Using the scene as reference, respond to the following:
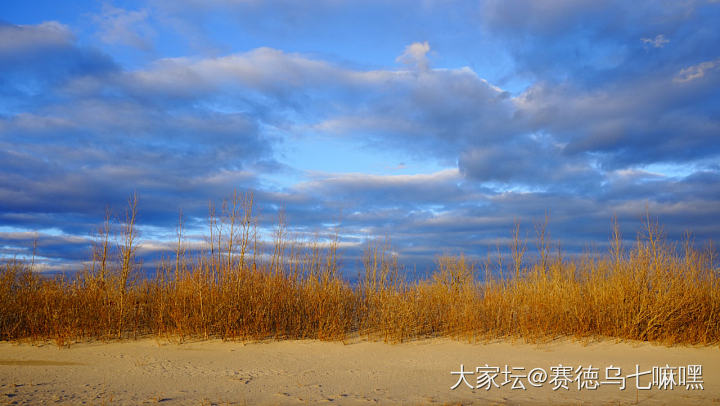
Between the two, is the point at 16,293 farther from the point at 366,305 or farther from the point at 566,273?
the point at 566,273

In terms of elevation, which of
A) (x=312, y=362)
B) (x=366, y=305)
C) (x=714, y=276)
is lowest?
(x=312, y=362)

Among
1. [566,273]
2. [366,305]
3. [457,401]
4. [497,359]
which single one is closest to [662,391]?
[497,359]

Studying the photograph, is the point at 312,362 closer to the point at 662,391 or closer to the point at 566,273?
the point at 662,391

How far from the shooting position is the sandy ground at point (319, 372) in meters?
6.93

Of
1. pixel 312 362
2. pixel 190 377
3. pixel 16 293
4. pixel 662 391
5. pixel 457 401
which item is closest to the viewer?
pixel 457 401

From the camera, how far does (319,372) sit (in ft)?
29.3

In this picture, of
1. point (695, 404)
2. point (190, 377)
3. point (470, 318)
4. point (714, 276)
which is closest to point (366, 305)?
point (470, 318)

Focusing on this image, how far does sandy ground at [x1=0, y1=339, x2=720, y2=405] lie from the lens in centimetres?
693

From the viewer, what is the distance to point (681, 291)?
38.2ft

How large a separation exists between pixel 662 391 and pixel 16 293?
1465 centimetres

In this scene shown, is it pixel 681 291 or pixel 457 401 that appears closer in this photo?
pixel 457 401

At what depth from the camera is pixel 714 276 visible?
12.1 meters

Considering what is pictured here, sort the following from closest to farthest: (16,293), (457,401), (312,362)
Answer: (457,401), (312,362), (16,293)

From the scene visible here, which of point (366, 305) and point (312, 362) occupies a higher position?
point (366, 305)
